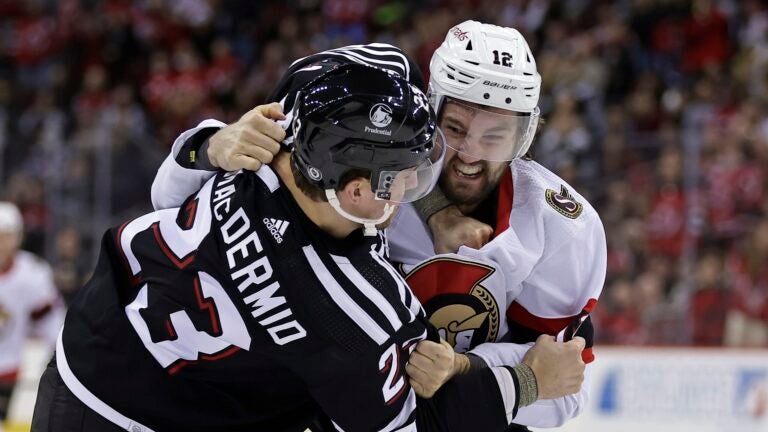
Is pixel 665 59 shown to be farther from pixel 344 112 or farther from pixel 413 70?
pixel 344 112

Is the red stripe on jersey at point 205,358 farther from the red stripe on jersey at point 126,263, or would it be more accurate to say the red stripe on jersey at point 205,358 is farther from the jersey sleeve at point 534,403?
the jersey sleeve at point 534,403

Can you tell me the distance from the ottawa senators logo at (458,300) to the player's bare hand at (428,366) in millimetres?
278

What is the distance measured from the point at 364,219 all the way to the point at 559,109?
6258mm

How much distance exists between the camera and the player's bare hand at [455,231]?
2.74 m

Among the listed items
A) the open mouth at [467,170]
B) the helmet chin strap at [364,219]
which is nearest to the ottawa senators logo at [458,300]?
the open mouth at [467,170]

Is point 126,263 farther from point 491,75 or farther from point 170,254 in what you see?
point 491,75

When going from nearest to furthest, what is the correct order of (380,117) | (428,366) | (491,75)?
(380,117), (428,366), (491,75)

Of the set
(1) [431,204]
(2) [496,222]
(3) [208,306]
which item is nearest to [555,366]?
(2) [496,222]

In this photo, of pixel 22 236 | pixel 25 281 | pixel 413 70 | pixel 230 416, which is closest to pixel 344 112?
pixel 413 70

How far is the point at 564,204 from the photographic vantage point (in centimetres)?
280

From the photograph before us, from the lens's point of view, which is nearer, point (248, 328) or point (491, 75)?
point (248, 328)

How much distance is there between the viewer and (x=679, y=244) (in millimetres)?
7277

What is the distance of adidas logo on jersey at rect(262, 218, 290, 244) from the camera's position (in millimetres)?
2312

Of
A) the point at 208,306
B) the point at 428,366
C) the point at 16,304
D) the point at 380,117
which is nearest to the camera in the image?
the point at 380,117
